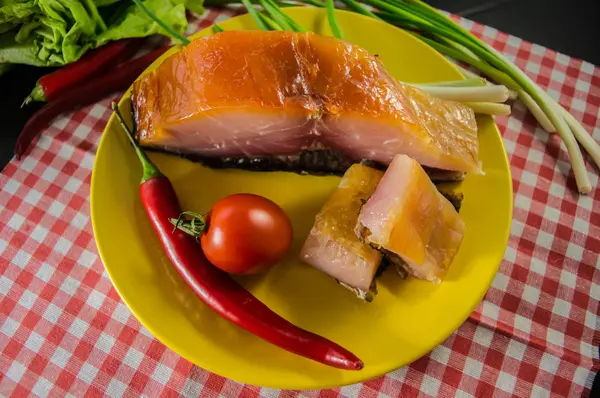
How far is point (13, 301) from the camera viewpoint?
62.6 inches

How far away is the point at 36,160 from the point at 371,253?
3.95ft

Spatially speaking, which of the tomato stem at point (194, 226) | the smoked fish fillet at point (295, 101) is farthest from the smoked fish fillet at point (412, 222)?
the tomato stem at point (194, 226)

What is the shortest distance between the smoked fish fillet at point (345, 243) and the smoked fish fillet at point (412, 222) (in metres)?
0.04

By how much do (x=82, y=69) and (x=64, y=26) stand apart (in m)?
0.15

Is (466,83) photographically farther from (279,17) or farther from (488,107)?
(279,17)

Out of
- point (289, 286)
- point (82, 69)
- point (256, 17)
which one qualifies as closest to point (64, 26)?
point (82, 69)

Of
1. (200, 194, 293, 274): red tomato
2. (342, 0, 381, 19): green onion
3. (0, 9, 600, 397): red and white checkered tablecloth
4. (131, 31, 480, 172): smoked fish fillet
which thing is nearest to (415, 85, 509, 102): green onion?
(131, 31, 480, 172): smoked fish fillet

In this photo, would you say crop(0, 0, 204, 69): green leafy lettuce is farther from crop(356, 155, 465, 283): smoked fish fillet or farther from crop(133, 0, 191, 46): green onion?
crop(356, 155, 465, 283): smoked fish fillet

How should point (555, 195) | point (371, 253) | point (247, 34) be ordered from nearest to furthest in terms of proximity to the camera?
1. point (371, 253)
2. point (247, 34)
3. point (555, 195)

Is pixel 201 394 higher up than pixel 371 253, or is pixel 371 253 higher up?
pixel 371 253

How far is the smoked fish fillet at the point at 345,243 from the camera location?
139cm

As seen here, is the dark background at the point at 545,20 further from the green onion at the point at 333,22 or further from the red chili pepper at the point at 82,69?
the green onion at the point at 333,22

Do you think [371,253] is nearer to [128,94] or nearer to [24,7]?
[128,94]

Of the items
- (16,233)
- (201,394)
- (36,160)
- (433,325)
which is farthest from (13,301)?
(433,325)
